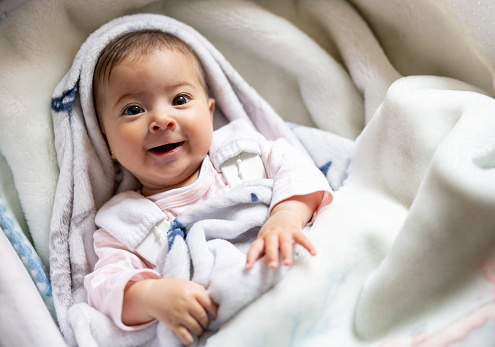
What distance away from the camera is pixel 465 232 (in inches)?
27.6

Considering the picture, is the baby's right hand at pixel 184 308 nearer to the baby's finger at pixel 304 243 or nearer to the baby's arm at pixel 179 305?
the baby's arm at pixel 179 305

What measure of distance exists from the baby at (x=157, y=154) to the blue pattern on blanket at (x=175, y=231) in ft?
0.21

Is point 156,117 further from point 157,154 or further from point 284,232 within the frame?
point 284,232

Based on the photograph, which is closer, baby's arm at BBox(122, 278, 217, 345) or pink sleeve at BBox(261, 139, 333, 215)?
baby's arm at BBox(122, 278, 217, 345)

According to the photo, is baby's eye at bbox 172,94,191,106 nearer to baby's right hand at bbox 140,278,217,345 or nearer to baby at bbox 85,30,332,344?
baby at bbox 85,30,332,344

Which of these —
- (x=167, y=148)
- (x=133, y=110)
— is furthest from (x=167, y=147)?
(x=133, y=110)

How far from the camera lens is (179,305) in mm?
796

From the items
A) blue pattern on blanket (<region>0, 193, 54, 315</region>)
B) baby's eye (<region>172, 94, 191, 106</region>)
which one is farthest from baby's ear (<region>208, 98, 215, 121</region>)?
blue pattern on blanket (<region>0, 193, 54, 315</region>)

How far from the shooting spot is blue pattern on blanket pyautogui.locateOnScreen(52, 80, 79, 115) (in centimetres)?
110

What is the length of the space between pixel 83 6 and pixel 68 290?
686 millimetres

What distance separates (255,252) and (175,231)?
0.78 feet

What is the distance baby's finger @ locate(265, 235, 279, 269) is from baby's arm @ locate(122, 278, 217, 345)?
0.13m

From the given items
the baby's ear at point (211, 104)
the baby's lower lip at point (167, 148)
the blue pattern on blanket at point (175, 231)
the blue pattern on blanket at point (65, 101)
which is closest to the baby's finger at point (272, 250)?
the blue pattern on blanket at point (175, 231)

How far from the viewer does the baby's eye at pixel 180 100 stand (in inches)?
41.6
